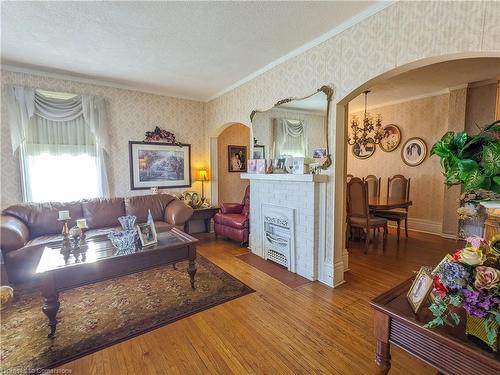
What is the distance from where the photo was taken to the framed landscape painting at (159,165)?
454cm

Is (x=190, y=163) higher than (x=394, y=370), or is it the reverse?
(x=190, y=163)

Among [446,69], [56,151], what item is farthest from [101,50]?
[446,69]

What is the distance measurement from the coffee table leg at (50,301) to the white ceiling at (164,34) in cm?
238

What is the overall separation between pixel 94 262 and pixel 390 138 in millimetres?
5853

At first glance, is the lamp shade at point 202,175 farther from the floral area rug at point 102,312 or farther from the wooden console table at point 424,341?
the wooden console table at point 424,341

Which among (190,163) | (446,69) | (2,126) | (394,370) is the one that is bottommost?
(394,370)

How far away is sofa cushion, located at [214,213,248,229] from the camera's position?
4.14 m

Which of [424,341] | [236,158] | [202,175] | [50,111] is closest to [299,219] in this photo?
[424,341]

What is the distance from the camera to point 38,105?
12.0ft

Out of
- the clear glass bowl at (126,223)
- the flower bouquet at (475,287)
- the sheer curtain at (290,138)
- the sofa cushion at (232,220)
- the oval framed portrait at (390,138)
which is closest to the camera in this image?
the flower bouquet at (475,287)

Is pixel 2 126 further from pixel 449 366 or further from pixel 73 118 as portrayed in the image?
pixel 449 366

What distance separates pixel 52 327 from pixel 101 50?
301 cm

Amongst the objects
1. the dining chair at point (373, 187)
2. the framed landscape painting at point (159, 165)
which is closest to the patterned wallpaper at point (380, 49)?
the framed landscape painting at point (159, 165)

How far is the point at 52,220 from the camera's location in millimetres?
3400
